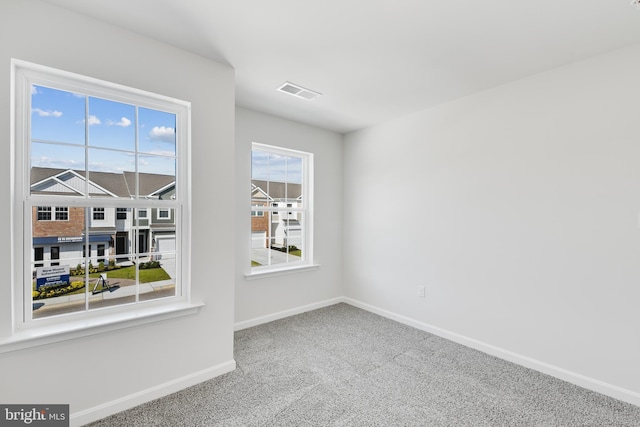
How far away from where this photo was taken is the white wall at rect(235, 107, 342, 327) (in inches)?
129

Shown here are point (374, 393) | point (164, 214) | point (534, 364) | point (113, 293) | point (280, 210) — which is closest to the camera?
point (113, 293)

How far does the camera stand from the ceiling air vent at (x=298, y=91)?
2.71m

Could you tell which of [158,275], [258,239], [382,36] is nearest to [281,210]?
[258,239]

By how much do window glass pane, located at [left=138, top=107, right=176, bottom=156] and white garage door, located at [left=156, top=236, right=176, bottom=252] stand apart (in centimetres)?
65

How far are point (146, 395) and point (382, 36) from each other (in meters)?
2.98

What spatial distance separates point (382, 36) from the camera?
1.95m

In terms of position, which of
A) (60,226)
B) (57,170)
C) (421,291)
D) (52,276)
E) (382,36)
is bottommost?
(421,291)

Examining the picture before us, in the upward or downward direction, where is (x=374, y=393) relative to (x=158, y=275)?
downward

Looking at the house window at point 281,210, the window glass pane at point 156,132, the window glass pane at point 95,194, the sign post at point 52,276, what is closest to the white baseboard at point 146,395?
the window glass pane at point 95,194

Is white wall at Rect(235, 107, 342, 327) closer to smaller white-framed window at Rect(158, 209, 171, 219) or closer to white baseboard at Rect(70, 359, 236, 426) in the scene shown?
white baseboard at Rect(70, 359, 236, 426)

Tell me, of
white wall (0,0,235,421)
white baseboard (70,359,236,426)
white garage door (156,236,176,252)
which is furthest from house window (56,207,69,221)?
white baseboard (70,359,236,426)

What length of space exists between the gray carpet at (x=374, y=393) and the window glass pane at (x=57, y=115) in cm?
184

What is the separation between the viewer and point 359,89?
2758mm

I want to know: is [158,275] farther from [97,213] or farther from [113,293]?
A: [97,213]
